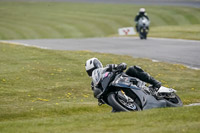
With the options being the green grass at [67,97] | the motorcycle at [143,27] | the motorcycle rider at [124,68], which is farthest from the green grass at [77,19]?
the motorcycle rider at [124,68]

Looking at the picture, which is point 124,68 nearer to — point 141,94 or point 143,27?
point 141,94

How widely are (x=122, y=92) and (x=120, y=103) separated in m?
0.25

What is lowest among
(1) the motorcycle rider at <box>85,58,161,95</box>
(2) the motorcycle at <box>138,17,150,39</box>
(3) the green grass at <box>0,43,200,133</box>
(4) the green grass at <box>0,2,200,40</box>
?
(4) the green grass at <box>0,2,200,40</box>

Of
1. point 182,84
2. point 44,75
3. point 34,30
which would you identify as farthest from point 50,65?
point 34,30

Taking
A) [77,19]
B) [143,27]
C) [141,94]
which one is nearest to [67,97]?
[141,94]

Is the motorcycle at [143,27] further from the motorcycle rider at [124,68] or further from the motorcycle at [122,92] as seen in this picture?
the motorcycle at [122,92]

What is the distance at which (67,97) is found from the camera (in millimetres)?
14641

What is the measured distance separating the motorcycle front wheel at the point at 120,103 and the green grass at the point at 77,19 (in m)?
30.3

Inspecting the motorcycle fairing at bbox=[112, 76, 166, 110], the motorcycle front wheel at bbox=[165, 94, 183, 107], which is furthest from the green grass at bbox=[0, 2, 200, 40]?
the motorcycle fairing at bbox=[112, 76, 166, 110]

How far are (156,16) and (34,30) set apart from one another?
12.7 meters

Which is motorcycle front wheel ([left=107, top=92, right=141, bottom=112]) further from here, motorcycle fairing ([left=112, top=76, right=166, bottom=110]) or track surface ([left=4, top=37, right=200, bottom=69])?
track surface ([left=4, top=37, right=200, bottom=69])

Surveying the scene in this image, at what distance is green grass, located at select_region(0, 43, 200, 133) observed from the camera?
29.9 feet

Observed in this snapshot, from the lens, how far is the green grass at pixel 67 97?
9102 mm

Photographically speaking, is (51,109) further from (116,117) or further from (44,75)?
(44,75)
